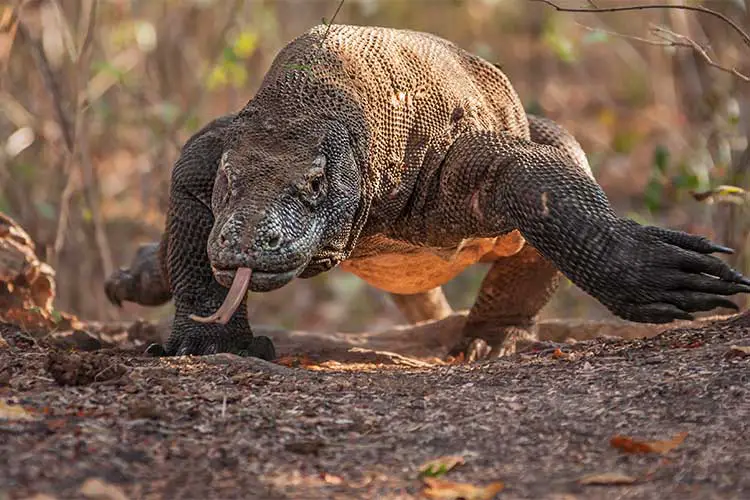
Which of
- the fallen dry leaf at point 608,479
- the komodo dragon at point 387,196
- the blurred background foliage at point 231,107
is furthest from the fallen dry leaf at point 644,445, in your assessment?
the blurred background foliage at point 231,107

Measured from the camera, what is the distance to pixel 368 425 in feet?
12.9

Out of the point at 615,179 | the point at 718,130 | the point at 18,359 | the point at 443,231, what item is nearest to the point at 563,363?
the point at 443,231

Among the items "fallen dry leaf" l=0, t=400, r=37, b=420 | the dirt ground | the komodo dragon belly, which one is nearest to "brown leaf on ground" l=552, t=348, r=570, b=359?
the dirt ground

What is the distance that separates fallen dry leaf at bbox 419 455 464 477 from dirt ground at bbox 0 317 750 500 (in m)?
0.03

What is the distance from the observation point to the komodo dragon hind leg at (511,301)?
6.84m

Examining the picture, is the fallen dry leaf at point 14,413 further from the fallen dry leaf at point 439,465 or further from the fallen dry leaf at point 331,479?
the fallen dry leaf at point 439,465

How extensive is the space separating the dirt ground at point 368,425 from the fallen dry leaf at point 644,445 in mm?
23

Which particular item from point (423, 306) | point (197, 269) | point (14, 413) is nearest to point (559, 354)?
point (197, 269)

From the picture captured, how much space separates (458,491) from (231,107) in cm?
834

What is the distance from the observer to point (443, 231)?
5723 mm

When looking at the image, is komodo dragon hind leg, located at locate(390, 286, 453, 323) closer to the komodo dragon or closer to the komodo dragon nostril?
the komodo dragon

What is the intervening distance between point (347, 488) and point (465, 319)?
13.7 feet

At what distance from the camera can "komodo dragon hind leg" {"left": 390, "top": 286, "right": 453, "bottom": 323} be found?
26.2ft

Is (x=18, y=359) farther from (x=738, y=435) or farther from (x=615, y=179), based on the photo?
(x=615, y=179)
